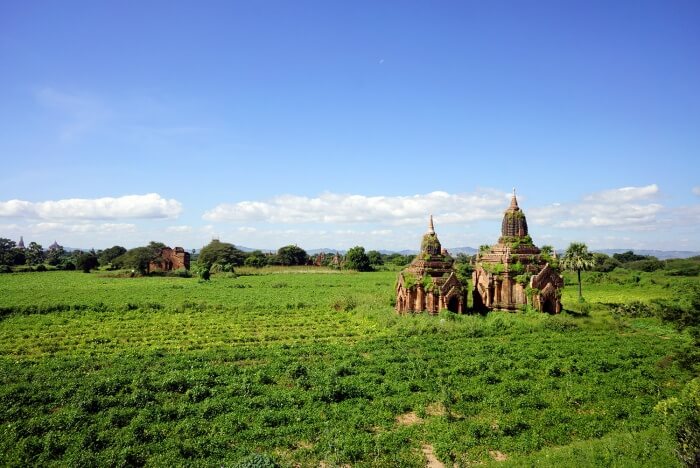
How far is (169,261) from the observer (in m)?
94.0

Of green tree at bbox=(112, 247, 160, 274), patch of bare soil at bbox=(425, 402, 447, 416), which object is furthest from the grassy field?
green tree at bbox=(112, 247, 160, 274)

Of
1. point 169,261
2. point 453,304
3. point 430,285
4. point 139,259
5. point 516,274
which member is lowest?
point 453,304

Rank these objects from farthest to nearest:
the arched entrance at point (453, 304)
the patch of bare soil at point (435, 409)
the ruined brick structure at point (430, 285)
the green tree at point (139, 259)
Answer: the green tree at point (139, 259) → the arched entrance at point (453, 304) → the ruined brick structure at point (430, 285) → the patch of bare soil at point (435, 409)

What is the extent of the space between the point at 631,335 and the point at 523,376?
565 inches

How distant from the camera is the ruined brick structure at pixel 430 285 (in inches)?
1325

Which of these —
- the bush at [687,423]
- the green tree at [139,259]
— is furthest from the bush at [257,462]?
the green tree at [139,259]

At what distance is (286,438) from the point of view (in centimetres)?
1370

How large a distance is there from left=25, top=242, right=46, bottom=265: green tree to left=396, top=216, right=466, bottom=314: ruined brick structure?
115 meters

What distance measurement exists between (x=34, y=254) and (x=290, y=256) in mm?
68852

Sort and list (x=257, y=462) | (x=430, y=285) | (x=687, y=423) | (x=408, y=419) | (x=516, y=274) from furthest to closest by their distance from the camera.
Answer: (x=516, y=274) → (x=430, y=285) → (x=408, y=419) → (x=257, y=462) → (x=687, y=423)

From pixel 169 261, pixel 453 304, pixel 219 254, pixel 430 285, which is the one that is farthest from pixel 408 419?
pixel 219 254

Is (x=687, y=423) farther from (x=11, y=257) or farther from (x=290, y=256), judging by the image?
(x=11, y=257)

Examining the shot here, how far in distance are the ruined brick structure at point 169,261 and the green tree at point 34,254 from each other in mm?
44242

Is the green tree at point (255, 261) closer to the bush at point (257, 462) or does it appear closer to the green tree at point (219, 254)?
the green tree at point (219, 254)
